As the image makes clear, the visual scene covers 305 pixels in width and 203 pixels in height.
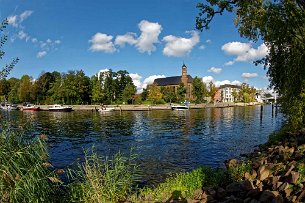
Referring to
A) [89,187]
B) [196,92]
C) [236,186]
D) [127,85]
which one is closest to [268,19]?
[236,186]

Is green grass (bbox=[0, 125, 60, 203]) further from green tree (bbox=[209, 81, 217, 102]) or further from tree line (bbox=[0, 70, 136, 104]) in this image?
green tree (bbox=[209, 81, 217, 102])

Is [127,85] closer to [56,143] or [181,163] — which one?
[56,143]

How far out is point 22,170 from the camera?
9195 mm

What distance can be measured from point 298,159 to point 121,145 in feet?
68.4

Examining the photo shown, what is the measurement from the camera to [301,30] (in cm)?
2014

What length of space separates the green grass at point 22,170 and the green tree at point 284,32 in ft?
43.4

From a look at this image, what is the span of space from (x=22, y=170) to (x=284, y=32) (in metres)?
18.0

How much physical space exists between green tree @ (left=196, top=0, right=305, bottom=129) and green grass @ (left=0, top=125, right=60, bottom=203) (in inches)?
521

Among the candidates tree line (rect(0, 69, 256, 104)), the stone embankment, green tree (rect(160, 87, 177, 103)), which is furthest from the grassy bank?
green tree (rect(160, 87, 177, 103))

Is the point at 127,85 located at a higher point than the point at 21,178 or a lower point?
higher

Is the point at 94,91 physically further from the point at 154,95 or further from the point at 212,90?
the point at 212,90

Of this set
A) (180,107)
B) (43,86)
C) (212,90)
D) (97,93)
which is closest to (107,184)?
(180,107)

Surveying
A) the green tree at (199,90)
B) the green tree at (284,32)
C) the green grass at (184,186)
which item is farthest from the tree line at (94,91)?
the green grass at (184,186)

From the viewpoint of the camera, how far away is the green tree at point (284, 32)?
19.3m
